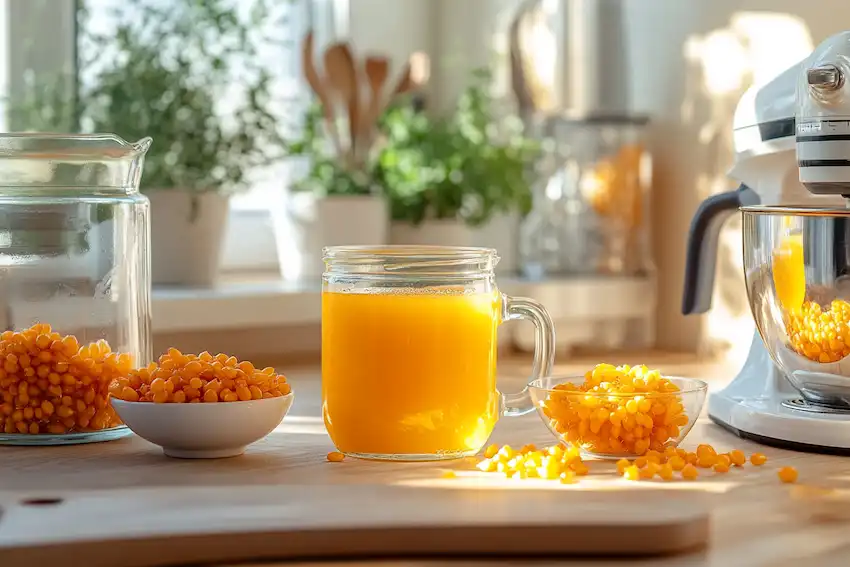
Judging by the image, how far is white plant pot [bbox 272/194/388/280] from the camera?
7.22 ft

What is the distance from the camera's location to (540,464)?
105 cm

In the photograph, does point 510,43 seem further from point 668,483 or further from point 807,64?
point 668,483

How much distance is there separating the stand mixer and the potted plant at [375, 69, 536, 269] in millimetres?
930

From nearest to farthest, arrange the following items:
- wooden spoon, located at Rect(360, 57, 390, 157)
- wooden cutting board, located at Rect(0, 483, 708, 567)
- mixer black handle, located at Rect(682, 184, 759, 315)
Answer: wooden cutting board, located at Rect(0, 483, 708, 567) → mixer black handle, located at Rect(682, 184, 759, 315) → wooden spoon, located at Rect(360, 57, 390, 157)

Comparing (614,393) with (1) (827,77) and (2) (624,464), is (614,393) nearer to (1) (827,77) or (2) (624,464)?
(2) (624,464)

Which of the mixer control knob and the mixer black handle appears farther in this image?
the mixer black handle

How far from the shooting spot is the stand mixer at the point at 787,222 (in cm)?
112

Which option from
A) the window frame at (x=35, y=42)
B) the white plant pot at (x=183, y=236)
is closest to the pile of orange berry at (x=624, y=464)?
the white plant pot at (x=183, y=236)

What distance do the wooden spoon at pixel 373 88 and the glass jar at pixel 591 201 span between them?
12.6 inches

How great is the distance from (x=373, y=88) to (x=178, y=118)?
377 mm

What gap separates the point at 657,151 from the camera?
241 cm

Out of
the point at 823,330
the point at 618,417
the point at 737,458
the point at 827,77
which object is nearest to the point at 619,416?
the point at 618,417

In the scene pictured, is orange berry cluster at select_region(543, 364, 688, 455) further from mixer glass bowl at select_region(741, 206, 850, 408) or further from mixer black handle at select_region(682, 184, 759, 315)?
mixer black handle at select_region(682, 184, 759, 315)

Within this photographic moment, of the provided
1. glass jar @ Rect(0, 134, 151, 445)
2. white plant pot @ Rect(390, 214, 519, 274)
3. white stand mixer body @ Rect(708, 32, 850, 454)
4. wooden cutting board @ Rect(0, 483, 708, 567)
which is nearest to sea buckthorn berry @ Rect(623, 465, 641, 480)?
wooden cutting board @ Rect(0, 483, 708, 567)
